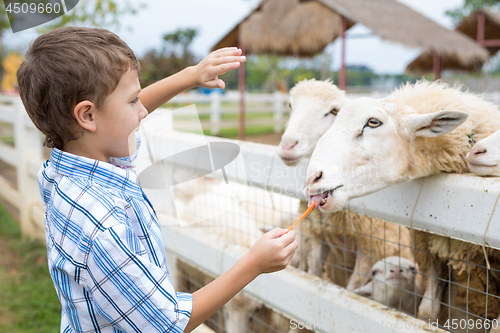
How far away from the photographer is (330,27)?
387 inches

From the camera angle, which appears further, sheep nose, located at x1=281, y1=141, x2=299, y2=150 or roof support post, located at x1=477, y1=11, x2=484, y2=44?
roof support post, located at x1=477, y1=11, x2=484, y2=44

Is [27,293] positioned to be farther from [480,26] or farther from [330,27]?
[480,26]

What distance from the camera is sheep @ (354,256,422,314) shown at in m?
1.91

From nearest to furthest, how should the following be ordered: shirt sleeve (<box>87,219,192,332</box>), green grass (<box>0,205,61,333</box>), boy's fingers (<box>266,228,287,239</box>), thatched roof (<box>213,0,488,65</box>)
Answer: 1. shirt sleeve (<box>87,219,192,332</box>)
2. boy's fingers (<box>266,228,287,239</box>)
3. green grass (<box>0,205,61,333</box>)
4. thatched roof (<box>213,0,488,65</box>)

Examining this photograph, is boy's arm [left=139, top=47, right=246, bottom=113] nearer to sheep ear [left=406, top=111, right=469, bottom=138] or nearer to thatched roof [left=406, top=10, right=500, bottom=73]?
sheep ear [left=406, top=111, right=469, bottom=138]

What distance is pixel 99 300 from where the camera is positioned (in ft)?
3.42

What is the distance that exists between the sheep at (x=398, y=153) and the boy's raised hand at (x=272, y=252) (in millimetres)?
340

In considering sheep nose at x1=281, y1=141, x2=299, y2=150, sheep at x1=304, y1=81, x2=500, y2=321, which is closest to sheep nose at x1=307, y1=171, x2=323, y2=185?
sheep at x1=304, y1=81, x2=500, y2=321

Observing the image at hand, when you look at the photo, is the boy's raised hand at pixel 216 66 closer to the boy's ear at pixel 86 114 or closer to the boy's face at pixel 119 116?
the boy's face at pixel 119 116

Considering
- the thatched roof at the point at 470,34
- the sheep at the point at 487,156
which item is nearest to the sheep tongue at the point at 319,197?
the sheep at the point at 487,156

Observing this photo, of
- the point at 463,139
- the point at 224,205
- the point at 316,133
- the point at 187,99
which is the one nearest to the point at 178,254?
the point at 224,205

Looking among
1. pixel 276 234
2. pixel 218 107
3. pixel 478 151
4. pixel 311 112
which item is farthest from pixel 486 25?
pixel 276 234

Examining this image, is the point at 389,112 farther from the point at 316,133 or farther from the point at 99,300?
the point at 99,300

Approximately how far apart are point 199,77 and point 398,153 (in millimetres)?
780
